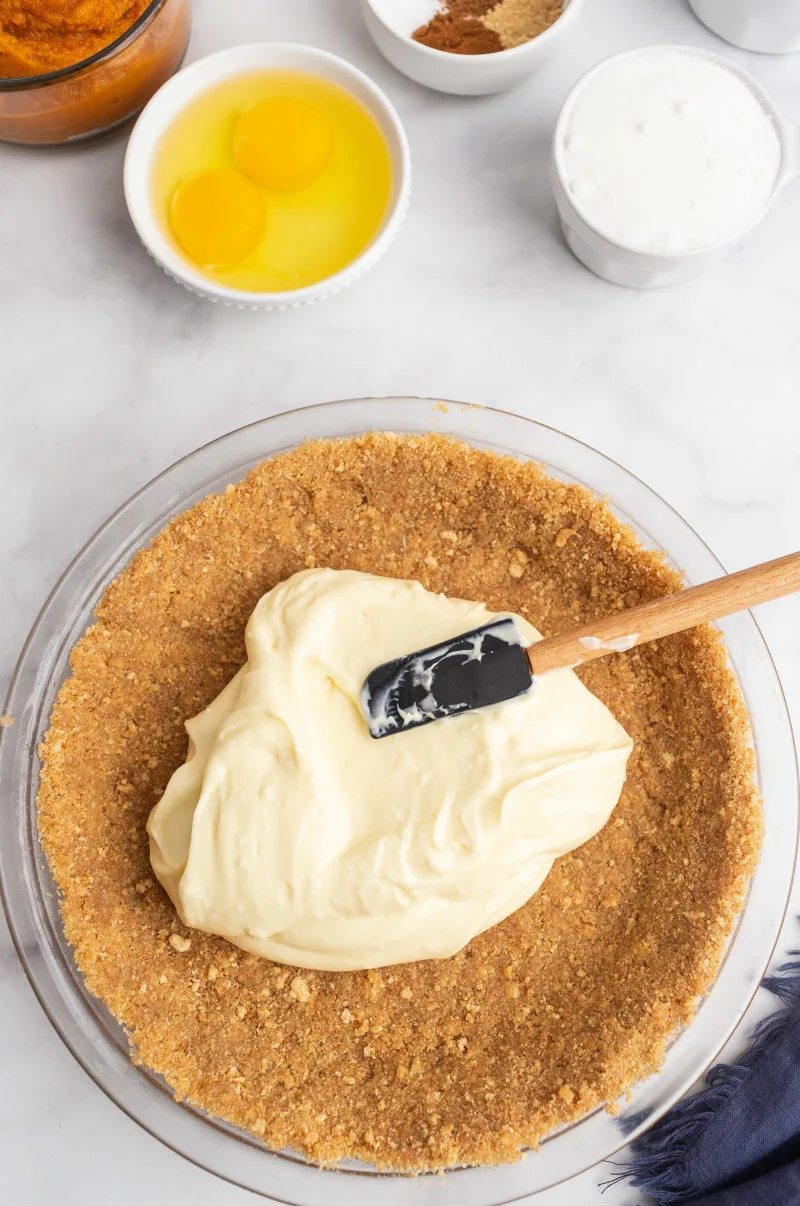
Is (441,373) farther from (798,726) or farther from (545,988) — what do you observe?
(545,988)

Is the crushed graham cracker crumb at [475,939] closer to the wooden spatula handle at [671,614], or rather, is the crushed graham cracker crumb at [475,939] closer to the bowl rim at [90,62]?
the wooden spatula handle at [671,614]

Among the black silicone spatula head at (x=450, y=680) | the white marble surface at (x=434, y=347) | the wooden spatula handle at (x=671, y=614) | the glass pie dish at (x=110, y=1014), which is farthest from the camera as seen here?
the white marble surface at (x=434, y=347)

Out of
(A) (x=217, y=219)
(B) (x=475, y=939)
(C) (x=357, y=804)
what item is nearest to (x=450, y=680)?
(C) (x=357, y=804)

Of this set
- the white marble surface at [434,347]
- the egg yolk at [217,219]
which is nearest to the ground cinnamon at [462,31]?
the white marble surface at [434,347]

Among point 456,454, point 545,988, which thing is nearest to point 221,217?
point 456,454

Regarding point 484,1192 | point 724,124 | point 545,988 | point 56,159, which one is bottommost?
point 484,1192

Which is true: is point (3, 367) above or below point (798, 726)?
above

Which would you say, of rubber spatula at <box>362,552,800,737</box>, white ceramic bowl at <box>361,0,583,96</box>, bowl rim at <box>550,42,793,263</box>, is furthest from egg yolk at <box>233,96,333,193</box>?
rubber spatula at <box>362,552,800,737</box>
